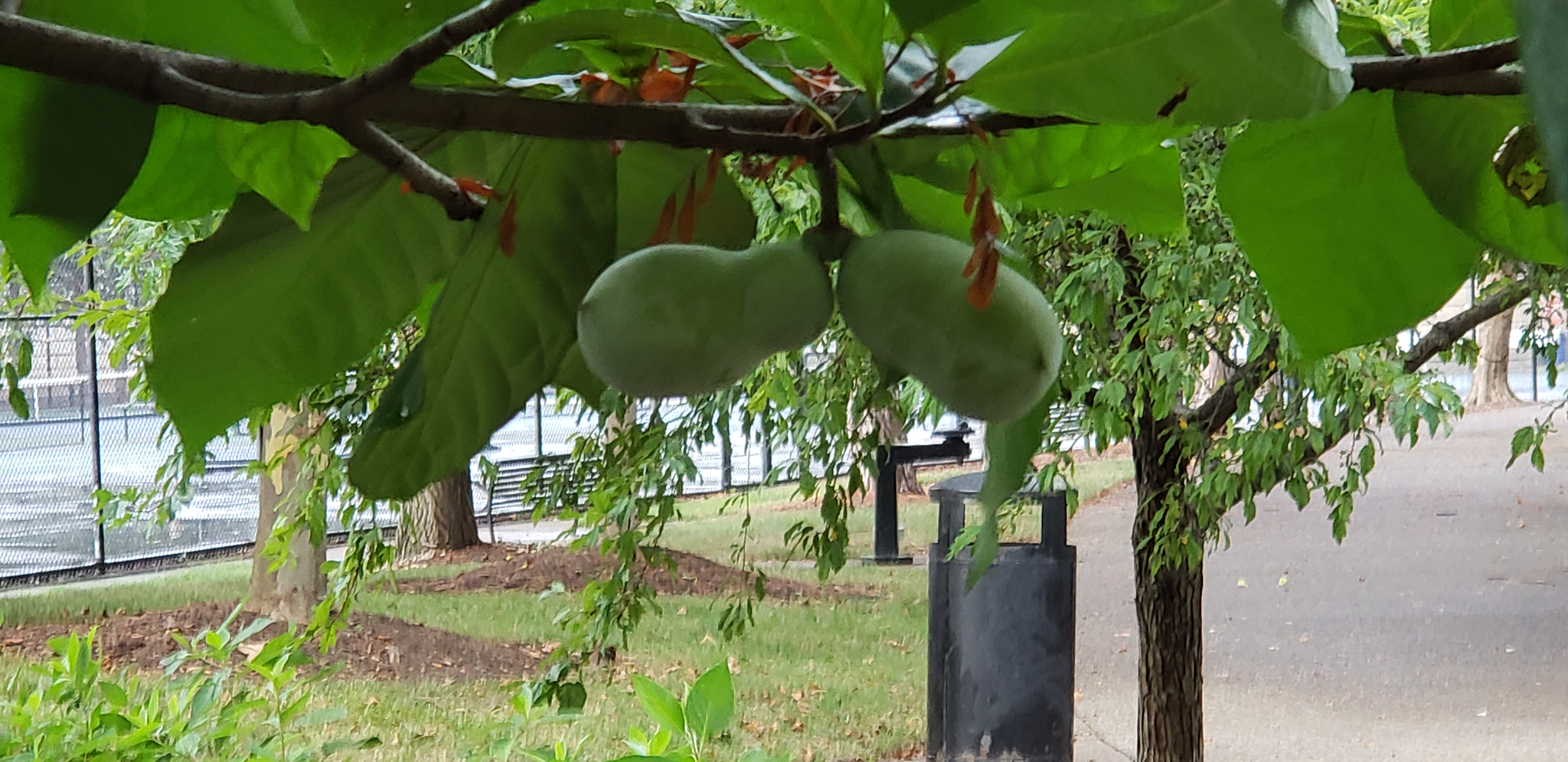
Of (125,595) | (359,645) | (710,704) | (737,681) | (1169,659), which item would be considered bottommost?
(737,681)

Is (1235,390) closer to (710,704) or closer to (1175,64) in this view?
(710,704)

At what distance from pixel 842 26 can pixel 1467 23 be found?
163mm

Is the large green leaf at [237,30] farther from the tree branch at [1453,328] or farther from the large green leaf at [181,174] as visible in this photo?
the tree branch at [1453,328]

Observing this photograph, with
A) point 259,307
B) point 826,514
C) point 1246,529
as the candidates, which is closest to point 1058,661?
point 826,514

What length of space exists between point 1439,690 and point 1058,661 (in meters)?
2.39

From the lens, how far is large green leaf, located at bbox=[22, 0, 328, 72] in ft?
1.24

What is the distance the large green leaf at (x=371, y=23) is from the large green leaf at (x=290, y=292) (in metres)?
0.09

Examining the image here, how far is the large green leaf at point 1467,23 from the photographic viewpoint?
13.1 inches

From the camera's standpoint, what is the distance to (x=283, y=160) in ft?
1.32

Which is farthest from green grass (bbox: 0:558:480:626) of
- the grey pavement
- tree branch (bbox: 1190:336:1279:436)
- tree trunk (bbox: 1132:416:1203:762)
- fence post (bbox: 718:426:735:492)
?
tree branch (bbox: 1190:336:1279:436)

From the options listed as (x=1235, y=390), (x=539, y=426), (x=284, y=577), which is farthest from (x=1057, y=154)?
(x=539, y=426)

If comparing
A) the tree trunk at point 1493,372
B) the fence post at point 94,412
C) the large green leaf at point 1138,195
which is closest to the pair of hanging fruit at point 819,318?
the large green leaf at point 1138,195

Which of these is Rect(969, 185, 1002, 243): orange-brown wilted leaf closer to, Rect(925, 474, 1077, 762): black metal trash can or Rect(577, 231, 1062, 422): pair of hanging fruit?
Rect(577, 231, 1062, 422): pair of hanging fruit

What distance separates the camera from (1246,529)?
827 centimetres
